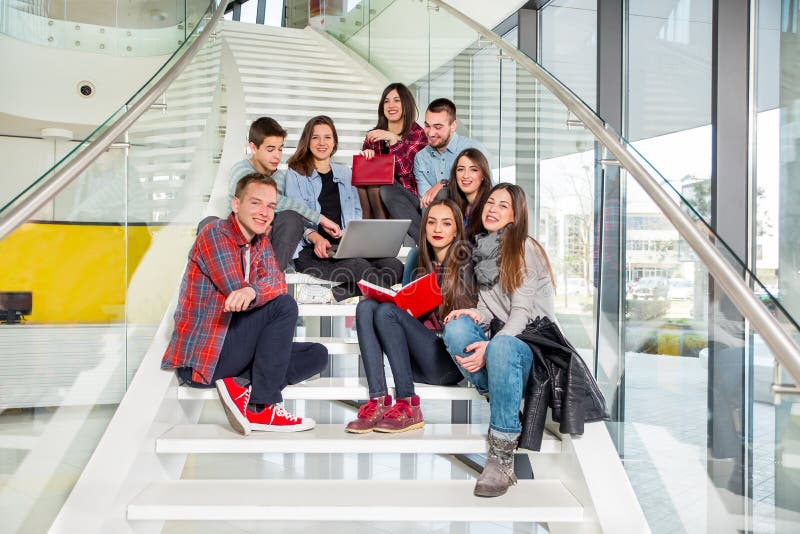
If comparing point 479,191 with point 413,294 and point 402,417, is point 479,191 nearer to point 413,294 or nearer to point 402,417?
point 413,294

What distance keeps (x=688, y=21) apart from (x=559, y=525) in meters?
2.41

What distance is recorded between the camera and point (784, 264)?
8.86ft

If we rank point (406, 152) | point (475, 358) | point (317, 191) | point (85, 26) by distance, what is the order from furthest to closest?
point (85, 26)
point (406, 152)
point (317, 191)
point (475, 358)

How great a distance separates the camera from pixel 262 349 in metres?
2.44

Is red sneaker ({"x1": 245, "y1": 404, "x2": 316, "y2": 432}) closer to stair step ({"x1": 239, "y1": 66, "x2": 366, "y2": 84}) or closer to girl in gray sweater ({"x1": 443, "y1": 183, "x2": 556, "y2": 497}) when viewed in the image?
girl in gray sweater ({"x1": 443, "y1": 183, "x2": 556, "y2": 497})

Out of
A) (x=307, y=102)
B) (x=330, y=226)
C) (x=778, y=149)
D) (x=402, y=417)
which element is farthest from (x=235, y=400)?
(x=307, y=102)

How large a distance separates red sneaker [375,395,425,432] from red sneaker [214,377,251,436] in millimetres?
448

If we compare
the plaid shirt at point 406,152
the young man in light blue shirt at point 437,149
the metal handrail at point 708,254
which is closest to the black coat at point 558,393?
the metal handrail at point 708,254

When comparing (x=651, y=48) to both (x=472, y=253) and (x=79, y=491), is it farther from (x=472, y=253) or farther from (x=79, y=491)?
(x=79, y=491)

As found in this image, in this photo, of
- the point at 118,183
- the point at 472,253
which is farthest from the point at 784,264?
the point at 118,183

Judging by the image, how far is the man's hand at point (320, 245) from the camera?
3.34 metres

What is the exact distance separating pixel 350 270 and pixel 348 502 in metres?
1.42

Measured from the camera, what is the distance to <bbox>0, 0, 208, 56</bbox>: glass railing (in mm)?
7852

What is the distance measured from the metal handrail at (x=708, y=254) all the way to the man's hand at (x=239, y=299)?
1.26 metres
